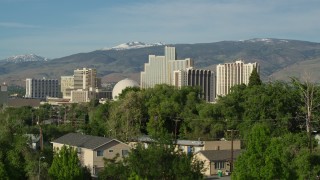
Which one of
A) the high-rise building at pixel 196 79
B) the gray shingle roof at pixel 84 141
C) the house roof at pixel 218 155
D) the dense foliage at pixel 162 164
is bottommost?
the house roof at pixel 218 155

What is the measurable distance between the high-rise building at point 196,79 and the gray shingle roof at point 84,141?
10467cm

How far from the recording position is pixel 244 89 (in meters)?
61.6

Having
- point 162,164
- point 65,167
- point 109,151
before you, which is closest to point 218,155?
point 109,151

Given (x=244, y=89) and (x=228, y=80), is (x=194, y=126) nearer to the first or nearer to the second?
(x=244, y=89)

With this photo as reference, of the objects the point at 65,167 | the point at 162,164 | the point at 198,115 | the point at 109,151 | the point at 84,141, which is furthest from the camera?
the point at 198,115

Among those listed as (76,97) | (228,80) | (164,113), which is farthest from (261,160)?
(76,97)

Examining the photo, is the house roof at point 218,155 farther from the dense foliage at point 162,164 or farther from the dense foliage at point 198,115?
the dense foliage at point 162,164

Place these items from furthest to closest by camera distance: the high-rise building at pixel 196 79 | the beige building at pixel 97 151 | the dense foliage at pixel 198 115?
the high-rise building at pixel 196 79 < the dense foliage at pixel 198 115 < the beige building at pixel 97 151

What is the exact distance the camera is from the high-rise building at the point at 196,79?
505ft

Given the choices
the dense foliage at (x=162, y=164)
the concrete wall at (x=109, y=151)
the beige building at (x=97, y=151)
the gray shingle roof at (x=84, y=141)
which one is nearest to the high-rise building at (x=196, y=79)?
the gray shingle roof at (x=84, y=141)

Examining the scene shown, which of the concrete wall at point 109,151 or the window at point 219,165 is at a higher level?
the concrete wall at point 109,151

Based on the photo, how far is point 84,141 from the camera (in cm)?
4531

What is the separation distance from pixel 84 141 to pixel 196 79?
11114cm

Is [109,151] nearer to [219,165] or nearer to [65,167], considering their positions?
[219,165]
